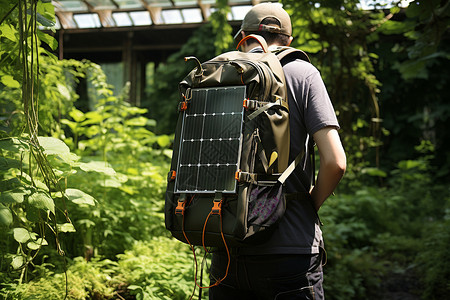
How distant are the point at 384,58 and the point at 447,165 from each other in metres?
2.54

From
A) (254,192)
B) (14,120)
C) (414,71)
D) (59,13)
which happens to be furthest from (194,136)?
(59,13)

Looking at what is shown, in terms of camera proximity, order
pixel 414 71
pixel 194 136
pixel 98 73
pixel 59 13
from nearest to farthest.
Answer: pixel 194 136
pixel 414 71
pixel 98 73
pixel 59 13

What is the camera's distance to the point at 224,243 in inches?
72.3

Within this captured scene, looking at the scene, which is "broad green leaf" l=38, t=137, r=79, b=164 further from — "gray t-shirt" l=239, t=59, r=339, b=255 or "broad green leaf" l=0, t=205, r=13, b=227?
"gray t-shirt" l=239, t=59, r=339, b=255

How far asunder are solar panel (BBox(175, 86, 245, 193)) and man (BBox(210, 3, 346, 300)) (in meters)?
0.22

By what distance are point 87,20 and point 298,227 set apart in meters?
11.9

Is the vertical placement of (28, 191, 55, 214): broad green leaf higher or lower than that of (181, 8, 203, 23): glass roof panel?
lower

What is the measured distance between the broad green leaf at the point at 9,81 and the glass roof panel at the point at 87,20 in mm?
9984

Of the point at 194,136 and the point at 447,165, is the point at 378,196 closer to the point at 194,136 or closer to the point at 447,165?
the point at 447,165

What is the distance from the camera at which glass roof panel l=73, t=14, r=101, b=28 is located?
1264cm

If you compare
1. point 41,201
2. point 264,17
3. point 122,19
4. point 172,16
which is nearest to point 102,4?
point 122,19

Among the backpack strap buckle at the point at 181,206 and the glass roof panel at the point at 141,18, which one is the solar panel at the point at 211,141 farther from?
the glass roof panel at the point at 141,18

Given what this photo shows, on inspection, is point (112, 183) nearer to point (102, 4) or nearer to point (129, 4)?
point (129, 4)

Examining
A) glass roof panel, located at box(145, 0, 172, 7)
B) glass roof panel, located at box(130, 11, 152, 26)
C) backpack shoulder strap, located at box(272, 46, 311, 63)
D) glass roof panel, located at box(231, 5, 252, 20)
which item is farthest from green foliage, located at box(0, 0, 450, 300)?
glass roof panel, located at box(130, 11, 152, 26)
